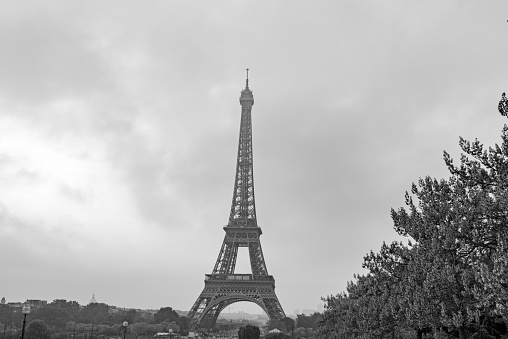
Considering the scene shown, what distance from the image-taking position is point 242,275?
302 feet

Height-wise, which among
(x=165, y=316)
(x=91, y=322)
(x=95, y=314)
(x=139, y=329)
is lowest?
(x=139, y=329)

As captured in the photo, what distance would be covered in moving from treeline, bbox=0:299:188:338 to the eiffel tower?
376 inches

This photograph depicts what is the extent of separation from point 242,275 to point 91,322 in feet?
185

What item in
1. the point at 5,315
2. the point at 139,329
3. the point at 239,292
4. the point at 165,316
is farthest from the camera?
the point at 165,316

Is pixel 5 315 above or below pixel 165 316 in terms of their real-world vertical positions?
below

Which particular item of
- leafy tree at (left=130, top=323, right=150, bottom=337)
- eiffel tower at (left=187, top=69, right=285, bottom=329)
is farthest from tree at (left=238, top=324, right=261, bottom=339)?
leafy tree at (left=130, top=323, right=150, bottom=337)

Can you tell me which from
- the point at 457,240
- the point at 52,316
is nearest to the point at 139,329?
the point at 52,316

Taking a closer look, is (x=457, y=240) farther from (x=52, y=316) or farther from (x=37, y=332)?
(x=52, y=316)

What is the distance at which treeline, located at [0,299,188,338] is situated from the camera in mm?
102500

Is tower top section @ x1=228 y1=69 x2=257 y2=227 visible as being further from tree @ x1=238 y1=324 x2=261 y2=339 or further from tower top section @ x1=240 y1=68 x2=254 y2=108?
tree @ x1=238 y1=324 x2=261 y2=339

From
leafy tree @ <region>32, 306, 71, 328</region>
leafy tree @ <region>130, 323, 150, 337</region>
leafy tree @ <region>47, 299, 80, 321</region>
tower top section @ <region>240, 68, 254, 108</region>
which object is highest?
tower top section @ <region>240, 68, 254, 108</region>

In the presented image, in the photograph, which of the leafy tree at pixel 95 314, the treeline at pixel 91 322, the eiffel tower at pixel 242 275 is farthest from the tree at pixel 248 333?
the leafy tree at pixel 95 314

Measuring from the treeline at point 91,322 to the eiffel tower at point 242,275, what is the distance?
31.3 ft

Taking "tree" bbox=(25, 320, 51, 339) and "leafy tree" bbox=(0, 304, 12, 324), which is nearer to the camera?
"tree" bbox=(25, 320, 51, 339)
